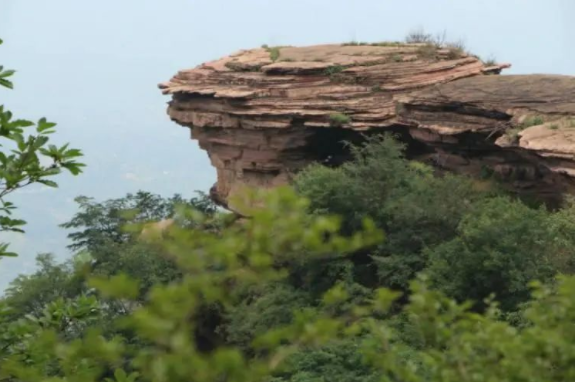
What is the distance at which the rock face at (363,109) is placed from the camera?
48.5 feet

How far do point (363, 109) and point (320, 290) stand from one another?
4.66 metres

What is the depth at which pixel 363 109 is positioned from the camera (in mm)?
16766

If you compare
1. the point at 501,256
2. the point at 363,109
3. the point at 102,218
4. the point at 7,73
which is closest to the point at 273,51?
the point at 363,109

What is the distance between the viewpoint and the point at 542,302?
10.5 feet

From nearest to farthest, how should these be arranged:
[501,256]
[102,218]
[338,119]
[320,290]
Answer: [501,256]
[320,290]
[338,119]
[102,218]

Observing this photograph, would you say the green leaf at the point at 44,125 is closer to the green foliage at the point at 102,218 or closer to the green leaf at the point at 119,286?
the green leaf at the point at 119,286

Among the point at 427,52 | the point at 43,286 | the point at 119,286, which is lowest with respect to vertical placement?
the point at 43,286

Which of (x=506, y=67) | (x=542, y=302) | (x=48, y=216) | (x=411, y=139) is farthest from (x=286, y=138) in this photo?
(x=48, y=216)

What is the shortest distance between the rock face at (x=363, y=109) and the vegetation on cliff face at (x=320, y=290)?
2.28ft

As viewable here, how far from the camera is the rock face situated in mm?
14789

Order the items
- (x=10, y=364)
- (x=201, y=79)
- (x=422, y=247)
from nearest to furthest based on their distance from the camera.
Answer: (x=10, y=364) → (x=422, y=247) → (x=201, y=79)

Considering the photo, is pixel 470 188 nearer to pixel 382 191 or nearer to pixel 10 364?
pixel 382 191

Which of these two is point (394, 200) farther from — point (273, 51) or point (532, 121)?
point (273, 51)

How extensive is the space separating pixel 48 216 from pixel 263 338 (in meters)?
67.2
